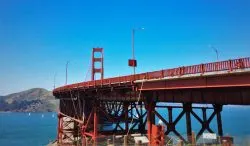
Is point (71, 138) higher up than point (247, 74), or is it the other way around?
point (247, 74)

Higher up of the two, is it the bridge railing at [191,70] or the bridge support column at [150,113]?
the bridge railing at [191,70]

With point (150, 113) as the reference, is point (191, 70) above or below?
above

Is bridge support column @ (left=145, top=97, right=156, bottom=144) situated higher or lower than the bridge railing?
lower

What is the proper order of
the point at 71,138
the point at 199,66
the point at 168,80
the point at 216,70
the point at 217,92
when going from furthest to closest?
the point at 71,138, the point at 168,80, the point at 217,92, the point at 199,66, the point at 216,70

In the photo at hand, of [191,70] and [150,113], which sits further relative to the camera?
[150,113]

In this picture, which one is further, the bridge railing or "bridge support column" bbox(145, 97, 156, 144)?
"bridge support column" bbox(145, 97, 156, 144)

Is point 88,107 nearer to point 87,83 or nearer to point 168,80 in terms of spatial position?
point 87,83

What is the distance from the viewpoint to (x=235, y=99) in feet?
70.8

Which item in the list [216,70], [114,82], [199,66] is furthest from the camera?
[114,82]

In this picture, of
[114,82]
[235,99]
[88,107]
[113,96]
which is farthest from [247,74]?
[88,107]

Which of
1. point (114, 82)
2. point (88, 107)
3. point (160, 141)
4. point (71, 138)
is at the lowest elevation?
point (71, 138)

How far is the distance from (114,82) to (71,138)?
31.8 m

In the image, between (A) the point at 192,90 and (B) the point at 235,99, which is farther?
(A) the point at 192,90

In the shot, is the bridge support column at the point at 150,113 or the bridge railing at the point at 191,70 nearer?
the bridge railing at the point at 191,70
